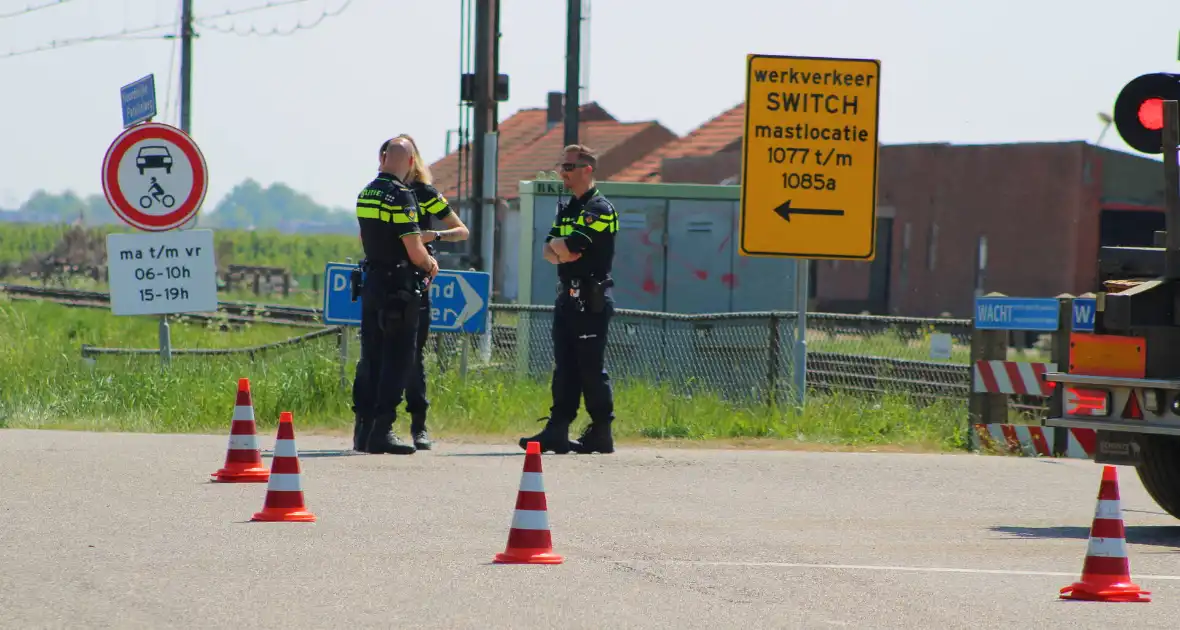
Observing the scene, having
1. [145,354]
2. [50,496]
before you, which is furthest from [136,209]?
[50,496]

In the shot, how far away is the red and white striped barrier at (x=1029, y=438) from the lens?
13484 mm

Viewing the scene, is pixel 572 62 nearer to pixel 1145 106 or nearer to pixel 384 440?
pixel 384 440

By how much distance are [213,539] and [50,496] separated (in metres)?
1.61

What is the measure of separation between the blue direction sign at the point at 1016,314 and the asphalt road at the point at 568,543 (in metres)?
1.85

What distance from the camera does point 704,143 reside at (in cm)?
6134

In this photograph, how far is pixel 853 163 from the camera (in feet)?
48.8

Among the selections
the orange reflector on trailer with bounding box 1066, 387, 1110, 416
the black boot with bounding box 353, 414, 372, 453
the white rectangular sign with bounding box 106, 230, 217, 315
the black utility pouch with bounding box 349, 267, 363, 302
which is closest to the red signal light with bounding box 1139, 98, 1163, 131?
the orange reflector on trailer with bounding box 1066, 387, 1110, 416

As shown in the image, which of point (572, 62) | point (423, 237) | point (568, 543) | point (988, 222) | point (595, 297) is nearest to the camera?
point (568, 543)

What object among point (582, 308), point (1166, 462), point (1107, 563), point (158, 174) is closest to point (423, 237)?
point (582, 308)

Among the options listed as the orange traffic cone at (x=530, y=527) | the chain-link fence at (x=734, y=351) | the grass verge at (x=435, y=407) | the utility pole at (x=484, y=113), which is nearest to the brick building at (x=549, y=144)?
the utility pole at (x=484, y=113)

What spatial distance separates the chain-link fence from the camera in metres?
15.4

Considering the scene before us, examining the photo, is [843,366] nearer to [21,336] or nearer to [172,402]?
[172,402]

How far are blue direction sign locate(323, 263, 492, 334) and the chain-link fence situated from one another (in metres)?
0.73

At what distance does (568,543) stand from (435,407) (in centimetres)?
622
